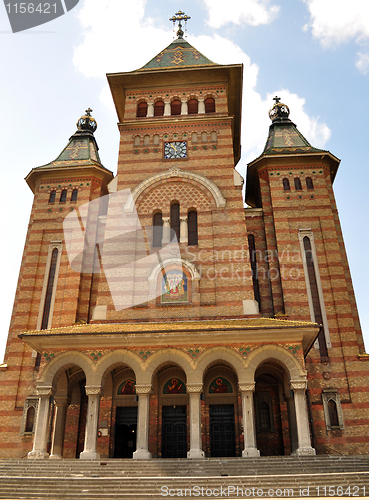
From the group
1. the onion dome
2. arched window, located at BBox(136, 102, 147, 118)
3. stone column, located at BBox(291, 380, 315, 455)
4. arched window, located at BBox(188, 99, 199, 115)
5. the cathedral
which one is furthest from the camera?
the onion dome

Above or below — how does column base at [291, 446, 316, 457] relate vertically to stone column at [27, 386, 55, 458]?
below

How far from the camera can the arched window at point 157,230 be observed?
24.8 m

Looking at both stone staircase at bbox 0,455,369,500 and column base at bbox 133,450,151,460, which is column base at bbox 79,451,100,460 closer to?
stone staircase at bbox 0,455,369,500

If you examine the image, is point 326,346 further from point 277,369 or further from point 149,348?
point 149,348

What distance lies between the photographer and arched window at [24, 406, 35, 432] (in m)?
22.3

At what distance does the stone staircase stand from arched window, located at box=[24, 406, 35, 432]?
5551 millimetres

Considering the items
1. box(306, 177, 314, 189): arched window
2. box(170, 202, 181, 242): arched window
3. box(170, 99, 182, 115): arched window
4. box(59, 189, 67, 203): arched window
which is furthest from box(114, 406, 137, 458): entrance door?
box(170, 99, 182, 115): arched window

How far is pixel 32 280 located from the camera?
1016 inches

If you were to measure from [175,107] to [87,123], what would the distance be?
8.19 metres

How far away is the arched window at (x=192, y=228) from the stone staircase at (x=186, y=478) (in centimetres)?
1177

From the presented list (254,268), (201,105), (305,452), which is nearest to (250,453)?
(305,452)

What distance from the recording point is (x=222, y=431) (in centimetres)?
2053

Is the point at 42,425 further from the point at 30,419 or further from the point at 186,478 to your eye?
the point at 186,478

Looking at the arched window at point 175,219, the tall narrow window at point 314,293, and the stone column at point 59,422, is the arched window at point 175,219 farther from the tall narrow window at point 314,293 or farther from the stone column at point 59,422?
the stone column at point 59,422
